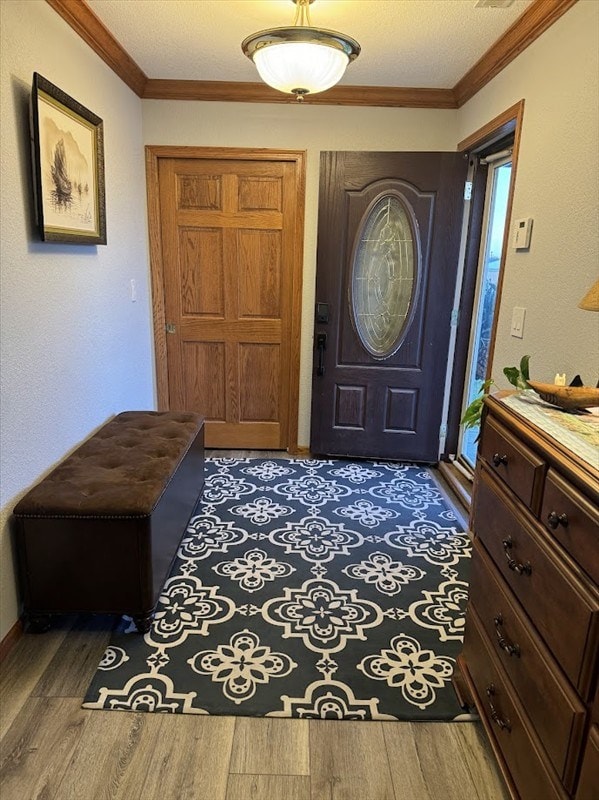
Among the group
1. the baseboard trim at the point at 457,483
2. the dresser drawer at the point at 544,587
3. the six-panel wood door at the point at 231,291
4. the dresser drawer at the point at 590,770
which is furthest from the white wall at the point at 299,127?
the dresser drawer at the point at 590,770

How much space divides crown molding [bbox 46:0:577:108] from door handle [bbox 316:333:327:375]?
1.51 meters

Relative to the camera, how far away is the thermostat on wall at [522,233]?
2385mm

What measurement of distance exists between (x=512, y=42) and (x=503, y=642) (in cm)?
260

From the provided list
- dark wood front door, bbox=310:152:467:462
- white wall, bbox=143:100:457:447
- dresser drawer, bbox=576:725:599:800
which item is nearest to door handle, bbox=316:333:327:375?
dark wood front door, bbox=310:152:467:462

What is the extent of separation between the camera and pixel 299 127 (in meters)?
3.48

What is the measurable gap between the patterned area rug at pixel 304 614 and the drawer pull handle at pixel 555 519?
0.96 meters

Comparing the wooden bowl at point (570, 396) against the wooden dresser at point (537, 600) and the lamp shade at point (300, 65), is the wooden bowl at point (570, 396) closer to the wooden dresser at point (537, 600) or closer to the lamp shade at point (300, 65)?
the wooden dresser at point (537, 600)

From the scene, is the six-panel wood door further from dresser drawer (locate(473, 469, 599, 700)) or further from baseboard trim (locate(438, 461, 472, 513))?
dresser drawer (locate(473, 469, 599, 700))

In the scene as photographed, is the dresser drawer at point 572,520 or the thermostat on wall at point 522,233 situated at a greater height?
the thermostat on wall at point 522,233

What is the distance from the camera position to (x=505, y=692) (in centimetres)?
139

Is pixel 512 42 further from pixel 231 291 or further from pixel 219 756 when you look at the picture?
pixel 219 756

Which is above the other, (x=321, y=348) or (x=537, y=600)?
(x=321, y=348)

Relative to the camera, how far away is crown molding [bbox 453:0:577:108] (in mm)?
2137

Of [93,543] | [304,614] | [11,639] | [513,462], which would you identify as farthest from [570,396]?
[11,639]
